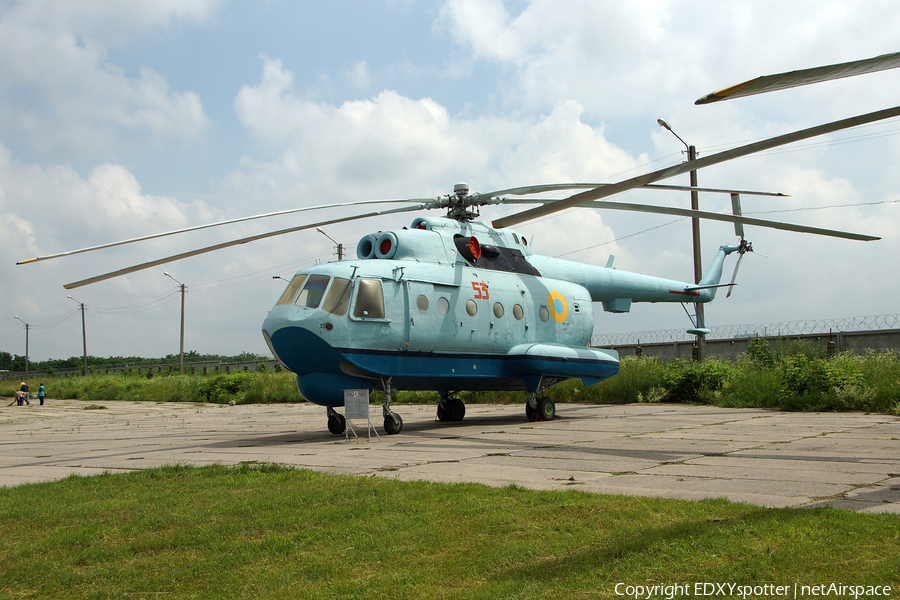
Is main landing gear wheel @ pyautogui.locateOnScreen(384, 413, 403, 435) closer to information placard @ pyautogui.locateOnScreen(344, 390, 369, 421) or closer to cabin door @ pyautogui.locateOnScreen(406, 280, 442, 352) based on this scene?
information placard @ pyautogui.locateOnScreen(344, 390, 369, 421)

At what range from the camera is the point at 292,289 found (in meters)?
12.6

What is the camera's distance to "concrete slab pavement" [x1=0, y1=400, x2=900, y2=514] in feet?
20.5

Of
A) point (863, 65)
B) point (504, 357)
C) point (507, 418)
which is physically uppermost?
point (863, 65)

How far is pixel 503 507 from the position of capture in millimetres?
5258

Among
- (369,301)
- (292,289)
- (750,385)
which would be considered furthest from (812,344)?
(292,289)

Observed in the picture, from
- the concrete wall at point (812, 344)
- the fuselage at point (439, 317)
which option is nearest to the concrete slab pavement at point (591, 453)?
the fuselage at point (439, 317)

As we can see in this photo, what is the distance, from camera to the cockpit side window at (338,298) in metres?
12.2

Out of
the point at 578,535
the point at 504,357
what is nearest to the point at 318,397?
the point at 504,357

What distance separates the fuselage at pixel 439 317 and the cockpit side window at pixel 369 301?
0.07ft

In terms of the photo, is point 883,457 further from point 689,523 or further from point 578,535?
point 578,535

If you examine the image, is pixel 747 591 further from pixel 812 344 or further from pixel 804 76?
pixel 812 344

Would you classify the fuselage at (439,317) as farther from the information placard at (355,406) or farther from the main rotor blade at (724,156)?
the main rotor blade at (724,156)

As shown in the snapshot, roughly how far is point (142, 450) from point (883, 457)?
36.5 ft

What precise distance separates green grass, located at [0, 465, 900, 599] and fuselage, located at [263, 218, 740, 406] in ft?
20.6
